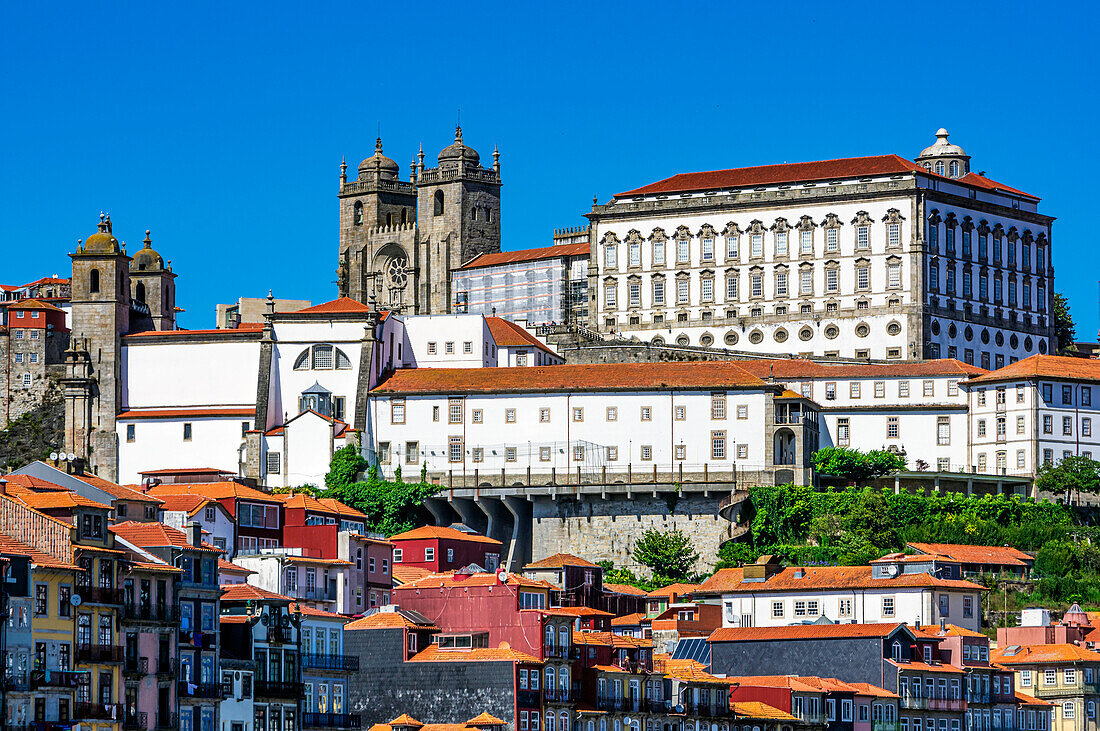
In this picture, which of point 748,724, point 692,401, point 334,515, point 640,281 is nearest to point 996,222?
point 640,281

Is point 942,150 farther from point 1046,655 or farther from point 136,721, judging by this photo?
point 136,721

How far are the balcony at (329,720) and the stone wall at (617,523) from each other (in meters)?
39.6

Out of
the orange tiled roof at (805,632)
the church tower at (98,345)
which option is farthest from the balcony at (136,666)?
the church tower at (98,345)

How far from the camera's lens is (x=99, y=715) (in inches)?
2616

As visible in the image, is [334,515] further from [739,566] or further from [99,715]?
[99,715]

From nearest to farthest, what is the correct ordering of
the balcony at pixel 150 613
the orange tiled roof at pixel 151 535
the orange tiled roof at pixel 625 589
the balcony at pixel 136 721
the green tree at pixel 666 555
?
the balcony at pixel 136 721 < the balcony at pixel 150 613 < the orange tiled roof at pixel 151 535 < the orange tiled roof at pixel 625 589 < the green tree at pixel 666 555

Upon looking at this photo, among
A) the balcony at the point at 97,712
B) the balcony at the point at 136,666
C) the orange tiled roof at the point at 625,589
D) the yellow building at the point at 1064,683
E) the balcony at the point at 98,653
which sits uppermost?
the orange tiled roof at the point at 625,589

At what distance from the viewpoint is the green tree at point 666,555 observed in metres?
112

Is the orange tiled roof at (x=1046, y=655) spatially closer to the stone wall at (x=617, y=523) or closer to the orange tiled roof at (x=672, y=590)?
the orange tiled roof at (x=672, y=590)

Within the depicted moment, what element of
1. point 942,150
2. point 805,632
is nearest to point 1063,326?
point 942,150

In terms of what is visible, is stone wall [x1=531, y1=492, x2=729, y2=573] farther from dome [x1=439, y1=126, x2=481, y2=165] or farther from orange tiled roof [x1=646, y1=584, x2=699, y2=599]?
dome [x1=439, y1=126, x2=481, y2=165]

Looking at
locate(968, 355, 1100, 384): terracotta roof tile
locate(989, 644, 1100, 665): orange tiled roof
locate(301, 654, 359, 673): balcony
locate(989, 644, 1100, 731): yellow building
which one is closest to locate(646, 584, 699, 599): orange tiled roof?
locate(989, 644, 1100, 665): orange tiled roof

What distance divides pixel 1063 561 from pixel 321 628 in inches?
1817

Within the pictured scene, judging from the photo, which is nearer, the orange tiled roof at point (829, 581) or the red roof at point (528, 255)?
the orange tiled roof at point (829, 581)
